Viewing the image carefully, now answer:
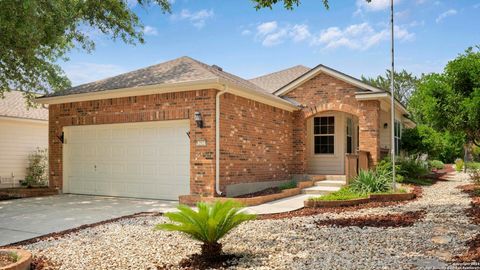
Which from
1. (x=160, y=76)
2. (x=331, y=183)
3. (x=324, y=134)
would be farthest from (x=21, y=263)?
(x=324, y=134)

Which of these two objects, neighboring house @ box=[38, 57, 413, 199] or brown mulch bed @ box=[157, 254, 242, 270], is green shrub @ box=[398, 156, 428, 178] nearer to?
neighboring house @ box=[38, 57, 413, 199]

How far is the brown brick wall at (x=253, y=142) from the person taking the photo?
37.1 ft

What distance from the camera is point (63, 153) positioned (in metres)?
13.7

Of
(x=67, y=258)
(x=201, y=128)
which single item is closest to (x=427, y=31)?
(x=201, y=128)

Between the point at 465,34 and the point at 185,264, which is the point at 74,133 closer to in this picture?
the point at 185,264

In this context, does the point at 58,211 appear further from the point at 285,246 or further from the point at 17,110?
the point at 17,110

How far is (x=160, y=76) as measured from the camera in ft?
40.2

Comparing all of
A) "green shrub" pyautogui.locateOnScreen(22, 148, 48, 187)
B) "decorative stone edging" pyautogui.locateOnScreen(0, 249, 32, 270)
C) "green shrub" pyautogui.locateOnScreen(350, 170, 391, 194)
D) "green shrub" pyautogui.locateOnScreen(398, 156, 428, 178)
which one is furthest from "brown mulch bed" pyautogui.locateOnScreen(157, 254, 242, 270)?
"green shrub" pyautogui.locateOnScreen(22, 148, 48, 187)

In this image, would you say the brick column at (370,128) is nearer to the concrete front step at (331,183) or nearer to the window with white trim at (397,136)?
the concrete front step at (331,183)

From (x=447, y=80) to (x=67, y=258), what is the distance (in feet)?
36.9

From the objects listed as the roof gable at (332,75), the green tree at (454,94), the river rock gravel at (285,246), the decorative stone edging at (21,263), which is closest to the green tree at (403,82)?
the roof gable at (332,75)

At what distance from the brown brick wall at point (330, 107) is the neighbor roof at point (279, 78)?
3.03m

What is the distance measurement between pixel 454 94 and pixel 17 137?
17.5m

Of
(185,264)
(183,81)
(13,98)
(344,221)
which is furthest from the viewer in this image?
(13,98)
